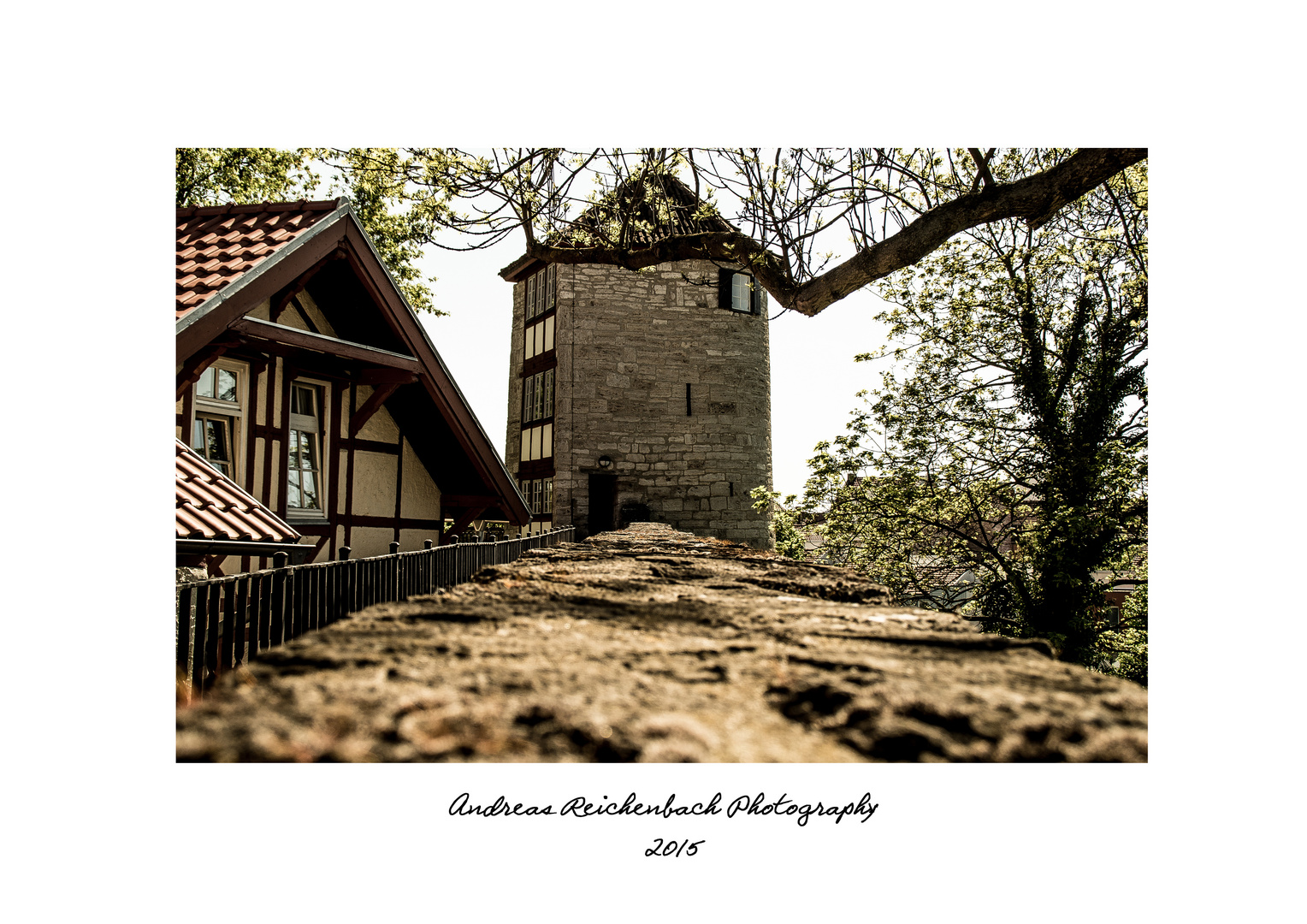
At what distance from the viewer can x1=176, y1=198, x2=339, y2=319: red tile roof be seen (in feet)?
16.8

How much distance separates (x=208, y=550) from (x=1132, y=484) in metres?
10.2

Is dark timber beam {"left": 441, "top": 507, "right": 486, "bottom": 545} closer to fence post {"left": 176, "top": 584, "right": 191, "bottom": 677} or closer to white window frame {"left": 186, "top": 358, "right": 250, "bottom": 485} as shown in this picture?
white window frame {"left": 186, "top": 358, "right": 250, "bottom": 485}

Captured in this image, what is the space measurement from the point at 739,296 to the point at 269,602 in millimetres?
16039

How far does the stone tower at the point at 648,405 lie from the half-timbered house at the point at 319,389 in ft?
26.2

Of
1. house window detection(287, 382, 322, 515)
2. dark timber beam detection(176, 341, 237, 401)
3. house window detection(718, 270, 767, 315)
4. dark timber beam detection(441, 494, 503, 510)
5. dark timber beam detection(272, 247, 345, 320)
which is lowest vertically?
dark timber beam detection(441, 494, 503, 510)

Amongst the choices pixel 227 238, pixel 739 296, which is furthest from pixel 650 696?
pixel 739 296

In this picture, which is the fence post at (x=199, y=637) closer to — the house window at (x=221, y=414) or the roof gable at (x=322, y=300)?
the roof gable at (x=322, y=300)

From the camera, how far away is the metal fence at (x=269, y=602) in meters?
2.85

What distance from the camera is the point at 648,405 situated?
17.7m

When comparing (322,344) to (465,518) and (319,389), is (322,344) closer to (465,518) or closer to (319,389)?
(319,389)

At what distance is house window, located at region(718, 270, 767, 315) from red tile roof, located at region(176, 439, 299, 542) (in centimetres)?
1399

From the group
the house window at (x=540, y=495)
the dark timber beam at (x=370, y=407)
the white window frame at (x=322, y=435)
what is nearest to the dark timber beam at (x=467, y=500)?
the dark timber beam at (x=370, y=407)

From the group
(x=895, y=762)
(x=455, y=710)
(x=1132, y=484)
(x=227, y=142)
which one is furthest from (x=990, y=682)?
(x=1132, y=484)

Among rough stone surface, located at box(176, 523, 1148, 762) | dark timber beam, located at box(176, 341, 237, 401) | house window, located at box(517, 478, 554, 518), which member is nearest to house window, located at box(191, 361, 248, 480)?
dark timber beam, located at box(176, 341, 237, 401)
